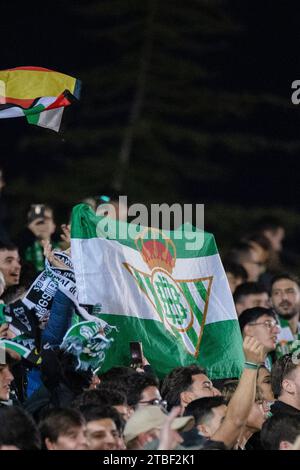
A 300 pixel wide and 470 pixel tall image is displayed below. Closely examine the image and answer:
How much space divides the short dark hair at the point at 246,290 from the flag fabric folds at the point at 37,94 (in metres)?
3.04

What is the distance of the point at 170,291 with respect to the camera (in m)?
11.5

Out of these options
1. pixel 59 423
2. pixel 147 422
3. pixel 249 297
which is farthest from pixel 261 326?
pixel 59 423

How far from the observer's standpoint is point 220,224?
2197cm

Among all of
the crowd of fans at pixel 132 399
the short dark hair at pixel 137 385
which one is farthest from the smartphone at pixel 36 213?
the short dark hair at pixel 137 385

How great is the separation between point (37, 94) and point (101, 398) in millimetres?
2884

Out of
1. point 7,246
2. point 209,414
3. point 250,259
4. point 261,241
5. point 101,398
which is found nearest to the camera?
point 101,398

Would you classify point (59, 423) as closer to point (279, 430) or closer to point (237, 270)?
point (279, 430)

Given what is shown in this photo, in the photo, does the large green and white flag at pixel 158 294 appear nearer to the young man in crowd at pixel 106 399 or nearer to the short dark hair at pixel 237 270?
the young man in crowd at pixel 106 399

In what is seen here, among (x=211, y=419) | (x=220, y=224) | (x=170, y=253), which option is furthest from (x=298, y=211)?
(x=211, y=419)

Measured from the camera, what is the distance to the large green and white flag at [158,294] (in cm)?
1102

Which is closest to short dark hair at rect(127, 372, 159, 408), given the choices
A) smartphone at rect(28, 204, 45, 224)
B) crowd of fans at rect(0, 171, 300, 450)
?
crowd of fans at rect(0, 171, 300, 450)

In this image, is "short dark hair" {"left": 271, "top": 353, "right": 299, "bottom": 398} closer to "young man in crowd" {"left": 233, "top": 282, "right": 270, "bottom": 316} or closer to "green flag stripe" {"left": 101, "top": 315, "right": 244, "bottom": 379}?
"green flag stripe" {"left": 101, "top": 315, "right": 244, "bottom": 379}

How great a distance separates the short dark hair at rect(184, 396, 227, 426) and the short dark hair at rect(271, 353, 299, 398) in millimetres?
1018

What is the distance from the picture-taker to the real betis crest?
11312mm
